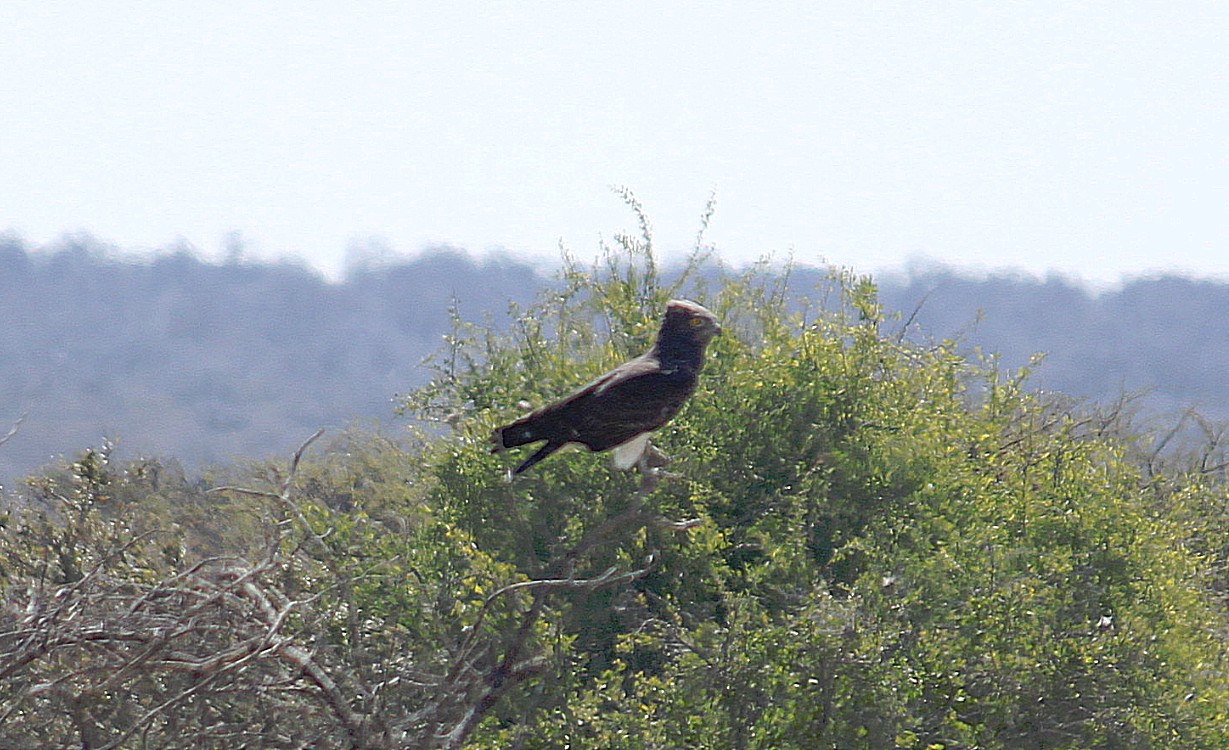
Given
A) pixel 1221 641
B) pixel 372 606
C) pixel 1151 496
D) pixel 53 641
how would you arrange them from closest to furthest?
pixel 53 641 < pixel 372 606 < pixel 1221 641 < pixel 1151 496

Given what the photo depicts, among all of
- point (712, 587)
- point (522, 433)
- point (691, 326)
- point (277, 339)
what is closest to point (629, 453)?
point (691, 326)

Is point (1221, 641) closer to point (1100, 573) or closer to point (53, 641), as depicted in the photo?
point (1100, 573)

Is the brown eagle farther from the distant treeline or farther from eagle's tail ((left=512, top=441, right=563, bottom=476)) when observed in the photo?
the distant treeline

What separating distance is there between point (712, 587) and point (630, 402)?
5321mm

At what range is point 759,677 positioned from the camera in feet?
28.2

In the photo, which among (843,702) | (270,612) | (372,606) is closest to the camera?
(270,612)

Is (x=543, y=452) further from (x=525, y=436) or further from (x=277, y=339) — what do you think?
(x=277, y=339)

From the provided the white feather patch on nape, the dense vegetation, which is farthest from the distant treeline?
the white feather patch on nape

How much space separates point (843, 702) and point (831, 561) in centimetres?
129

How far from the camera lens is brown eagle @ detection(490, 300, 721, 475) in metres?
4.48

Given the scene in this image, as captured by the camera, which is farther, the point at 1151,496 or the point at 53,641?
the point at 1151,496

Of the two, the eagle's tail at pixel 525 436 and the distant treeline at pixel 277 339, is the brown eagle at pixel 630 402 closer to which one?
the eagle's tail at pixel 525 436

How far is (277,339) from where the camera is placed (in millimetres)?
100438

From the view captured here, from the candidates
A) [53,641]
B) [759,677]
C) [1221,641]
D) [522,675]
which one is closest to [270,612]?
[53,641]
